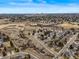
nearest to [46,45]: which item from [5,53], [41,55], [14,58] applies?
[41,55]

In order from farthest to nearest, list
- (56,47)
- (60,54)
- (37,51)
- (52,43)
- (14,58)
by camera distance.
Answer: (52,43), (56,47), (37,51), (60,54), (14,58)

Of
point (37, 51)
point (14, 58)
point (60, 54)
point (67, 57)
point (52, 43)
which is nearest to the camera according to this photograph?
point (14, 58)

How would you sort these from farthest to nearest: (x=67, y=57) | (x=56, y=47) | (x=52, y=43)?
(x=52, y=43), (x=56, y=47), (x=67, y=57)

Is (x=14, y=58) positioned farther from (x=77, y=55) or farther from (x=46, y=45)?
(x=46, y=45)

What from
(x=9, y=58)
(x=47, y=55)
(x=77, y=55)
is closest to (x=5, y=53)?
(x=9, y=58)

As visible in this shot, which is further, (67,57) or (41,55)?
(41,55)

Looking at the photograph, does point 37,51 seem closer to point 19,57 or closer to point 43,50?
point 43,50

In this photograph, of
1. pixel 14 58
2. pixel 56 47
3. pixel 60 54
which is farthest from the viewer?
pixel 56 47

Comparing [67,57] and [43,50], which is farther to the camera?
[43,50]
